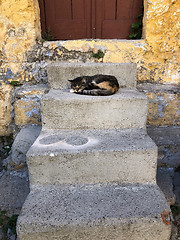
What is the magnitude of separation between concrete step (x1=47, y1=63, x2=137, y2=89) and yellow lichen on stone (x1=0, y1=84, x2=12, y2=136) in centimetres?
76

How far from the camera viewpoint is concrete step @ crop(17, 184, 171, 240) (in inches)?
46.9

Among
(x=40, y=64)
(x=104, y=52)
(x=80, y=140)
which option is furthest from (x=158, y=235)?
(x=40, y=64)

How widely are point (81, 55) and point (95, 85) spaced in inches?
30.0

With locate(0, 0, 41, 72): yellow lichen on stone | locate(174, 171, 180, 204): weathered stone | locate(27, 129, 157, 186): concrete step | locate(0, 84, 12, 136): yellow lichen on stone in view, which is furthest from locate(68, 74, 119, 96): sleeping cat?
locate(174, 171, 180, 204): weathered stone

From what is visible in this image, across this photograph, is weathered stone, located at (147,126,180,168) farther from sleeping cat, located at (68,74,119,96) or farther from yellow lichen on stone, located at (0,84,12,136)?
yellow lichen on stone, located at (0,84,12,136)

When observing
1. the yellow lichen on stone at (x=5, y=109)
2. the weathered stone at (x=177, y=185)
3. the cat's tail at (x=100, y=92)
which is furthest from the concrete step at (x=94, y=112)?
the yellow lichen on stone at (x=5, y=109)

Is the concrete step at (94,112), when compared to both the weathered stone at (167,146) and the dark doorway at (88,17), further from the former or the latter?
the dark doorway at (88,17)

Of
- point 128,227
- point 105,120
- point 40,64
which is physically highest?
point 40,64

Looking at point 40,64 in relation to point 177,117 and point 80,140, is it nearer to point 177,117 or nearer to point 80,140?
point 80,140

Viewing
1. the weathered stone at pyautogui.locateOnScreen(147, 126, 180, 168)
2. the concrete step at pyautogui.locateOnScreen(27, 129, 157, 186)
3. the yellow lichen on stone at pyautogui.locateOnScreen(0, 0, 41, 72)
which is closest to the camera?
the concrete step at pyautogui.locateOnScreen(27, 129, 157, 186)

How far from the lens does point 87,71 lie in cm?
238

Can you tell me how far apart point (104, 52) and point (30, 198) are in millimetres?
2044

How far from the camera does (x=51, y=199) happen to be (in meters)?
1.37

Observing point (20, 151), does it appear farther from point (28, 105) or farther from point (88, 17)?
point (88, 17)
